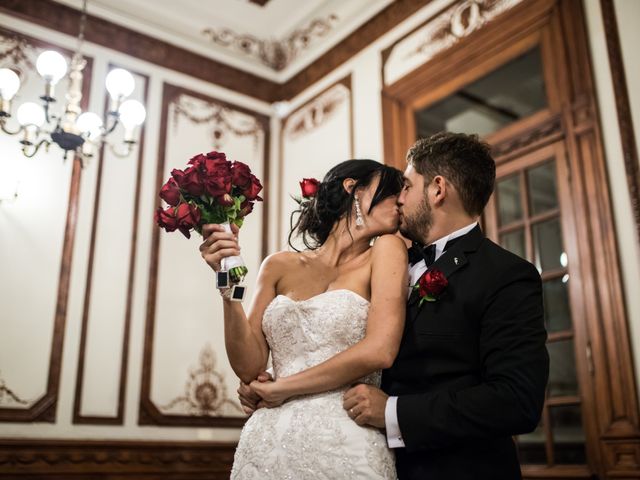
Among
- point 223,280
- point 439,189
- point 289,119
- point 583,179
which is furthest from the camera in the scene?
point 289,119

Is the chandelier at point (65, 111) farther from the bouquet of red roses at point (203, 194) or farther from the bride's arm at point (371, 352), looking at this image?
the bride's arm at point (371, 352)

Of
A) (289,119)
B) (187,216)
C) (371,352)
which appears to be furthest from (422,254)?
(289,119)

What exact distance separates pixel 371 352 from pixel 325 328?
0.78 ft

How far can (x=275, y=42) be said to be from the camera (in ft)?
21.1

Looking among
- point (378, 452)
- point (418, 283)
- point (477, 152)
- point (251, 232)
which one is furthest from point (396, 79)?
point (378, 452)

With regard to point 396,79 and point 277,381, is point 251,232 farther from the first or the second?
point 277,381

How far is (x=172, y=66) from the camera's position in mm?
5895

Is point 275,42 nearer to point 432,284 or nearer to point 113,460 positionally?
point 113,460

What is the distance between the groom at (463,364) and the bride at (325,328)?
0.26 ft

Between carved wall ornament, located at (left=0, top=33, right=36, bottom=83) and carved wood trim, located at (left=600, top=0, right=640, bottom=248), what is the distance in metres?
4.04

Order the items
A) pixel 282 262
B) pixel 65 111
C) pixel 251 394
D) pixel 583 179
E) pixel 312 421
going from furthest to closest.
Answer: pixel 65 111
pixel 583 179
pixel 282 262
pixel 251 394
pixel 312 421

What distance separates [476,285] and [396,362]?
13.5 inches

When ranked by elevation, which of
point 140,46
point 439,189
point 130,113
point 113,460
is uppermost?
point 140,46

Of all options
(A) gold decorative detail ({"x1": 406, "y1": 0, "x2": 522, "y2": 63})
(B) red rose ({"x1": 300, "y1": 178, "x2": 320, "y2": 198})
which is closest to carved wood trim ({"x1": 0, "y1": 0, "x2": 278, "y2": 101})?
(A) gold decorative detail ({"x1": 406, "y1": 0, "x2": 522, "y2": 63})
